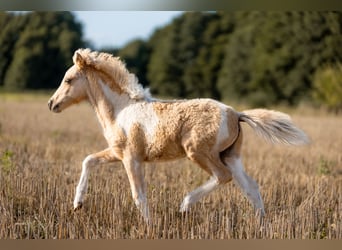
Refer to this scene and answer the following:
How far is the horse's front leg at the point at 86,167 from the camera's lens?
239 inches

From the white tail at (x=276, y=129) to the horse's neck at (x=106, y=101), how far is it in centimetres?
128

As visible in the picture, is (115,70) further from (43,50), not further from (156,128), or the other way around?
(43,50)

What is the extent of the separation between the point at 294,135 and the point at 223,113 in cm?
84

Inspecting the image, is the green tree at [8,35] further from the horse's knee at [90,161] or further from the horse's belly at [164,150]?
the horse's belly at [164,150]

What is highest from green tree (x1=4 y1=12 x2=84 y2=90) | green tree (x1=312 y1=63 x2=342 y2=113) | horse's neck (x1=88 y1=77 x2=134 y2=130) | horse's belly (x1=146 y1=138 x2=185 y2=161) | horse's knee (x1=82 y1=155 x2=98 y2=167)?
green tree (x1=4 y1=12 x2=84 y2=90)

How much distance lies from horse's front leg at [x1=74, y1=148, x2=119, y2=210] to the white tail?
1424mm

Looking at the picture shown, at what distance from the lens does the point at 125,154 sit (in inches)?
245

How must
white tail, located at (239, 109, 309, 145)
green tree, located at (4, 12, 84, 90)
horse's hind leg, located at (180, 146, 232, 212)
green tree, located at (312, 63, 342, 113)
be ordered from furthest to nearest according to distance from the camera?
green tree, located at (4, 12, 84, 90)
green tree, located at (312, 63, 342, 113)
white tail, located at (239, 109, 309, 145)
horse's hind leg, located at (180, 146, 232, 212)

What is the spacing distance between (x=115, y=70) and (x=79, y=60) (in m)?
0.40

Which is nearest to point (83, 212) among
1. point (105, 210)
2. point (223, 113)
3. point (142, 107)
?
point (105, 210)

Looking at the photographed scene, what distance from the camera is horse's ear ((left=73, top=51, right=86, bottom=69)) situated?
6.56m

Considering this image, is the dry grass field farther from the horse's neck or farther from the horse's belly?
the horse's neck

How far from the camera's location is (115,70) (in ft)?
22.0

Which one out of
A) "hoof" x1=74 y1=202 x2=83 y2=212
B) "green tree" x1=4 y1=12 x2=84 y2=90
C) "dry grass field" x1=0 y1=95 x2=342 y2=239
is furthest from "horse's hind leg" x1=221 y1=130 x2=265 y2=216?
"green tree" x1=4 y1=12 x2=84 y2=90
